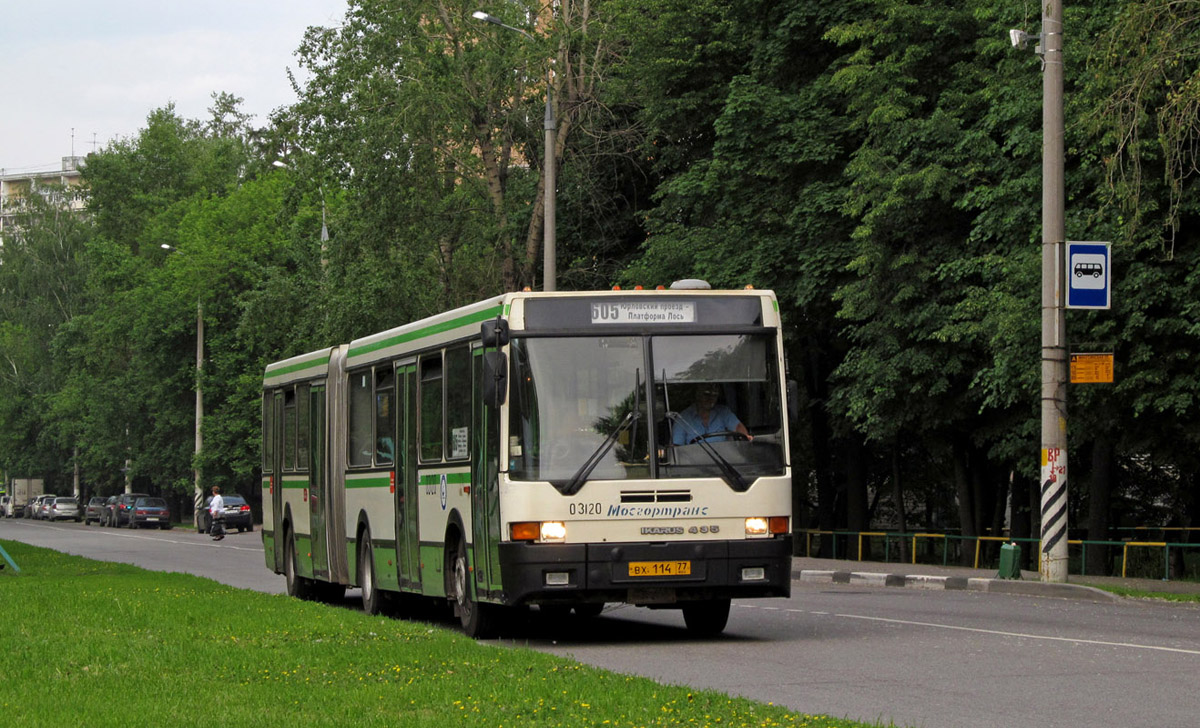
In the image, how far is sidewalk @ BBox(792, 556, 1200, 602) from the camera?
22.8 m

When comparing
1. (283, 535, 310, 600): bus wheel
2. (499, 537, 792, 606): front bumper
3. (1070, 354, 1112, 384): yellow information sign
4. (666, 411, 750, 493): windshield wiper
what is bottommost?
(283, 535, 310, 600): bus wheel

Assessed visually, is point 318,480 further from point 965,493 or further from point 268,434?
point 965,493

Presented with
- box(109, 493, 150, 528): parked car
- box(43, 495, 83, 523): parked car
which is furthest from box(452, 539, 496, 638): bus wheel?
box(43, 495, 83, 523): parked car

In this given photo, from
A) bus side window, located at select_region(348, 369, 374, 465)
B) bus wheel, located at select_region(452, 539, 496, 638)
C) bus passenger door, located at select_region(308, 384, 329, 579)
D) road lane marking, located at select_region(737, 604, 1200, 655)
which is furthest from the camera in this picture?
bus passenger door, located at select_region(308, 384, 329, 579)

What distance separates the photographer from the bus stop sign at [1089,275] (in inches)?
903

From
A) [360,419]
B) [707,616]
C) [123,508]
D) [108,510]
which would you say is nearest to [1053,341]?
[707,616]

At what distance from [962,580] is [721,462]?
11153 mm

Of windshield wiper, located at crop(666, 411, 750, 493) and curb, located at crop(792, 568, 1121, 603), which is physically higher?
windshield wiper, located at crop(666, 411, 750, 493)

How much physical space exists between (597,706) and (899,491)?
30632mm

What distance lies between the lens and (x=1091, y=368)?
74.1 feet

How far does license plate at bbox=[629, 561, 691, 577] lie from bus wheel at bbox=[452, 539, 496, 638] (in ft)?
5.44

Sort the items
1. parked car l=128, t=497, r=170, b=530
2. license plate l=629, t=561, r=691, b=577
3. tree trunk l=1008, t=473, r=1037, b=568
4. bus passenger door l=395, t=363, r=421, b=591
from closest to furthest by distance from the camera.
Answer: license plate l=629, t=561, r=691, b=577, bus passenger door l=395, t=363, r=421, b=591, tree trunk l=1008, t=473, r=1037, b=568, parked car l=128, t=497, r=170, b=530

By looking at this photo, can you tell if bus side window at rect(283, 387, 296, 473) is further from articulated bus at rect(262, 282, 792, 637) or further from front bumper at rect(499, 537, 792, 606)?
front bumper at rect(499, 537, 792, 606)

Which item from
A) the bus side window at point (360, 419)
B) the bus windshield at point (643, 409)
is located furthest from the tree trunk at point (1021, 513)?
the bus windshield at point (643, 409)
